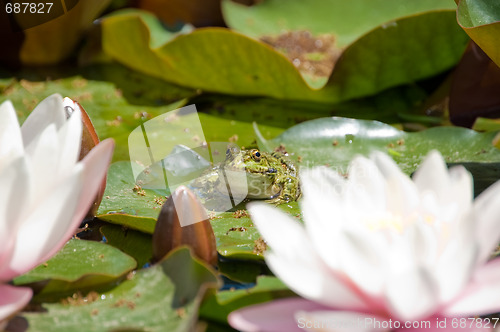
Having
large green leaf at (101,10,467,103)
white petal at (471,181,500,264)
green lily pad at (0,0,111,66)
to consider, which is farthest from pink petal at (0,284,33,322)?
green lily pad at (0,0,111,66)

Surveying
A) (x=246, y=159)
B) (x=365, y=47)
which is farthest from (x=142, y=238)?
(x=365, y=47)

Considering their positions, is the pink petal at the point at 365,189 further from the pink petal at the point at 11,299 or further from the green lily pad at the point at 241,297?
the pink petal at the point at 11,299

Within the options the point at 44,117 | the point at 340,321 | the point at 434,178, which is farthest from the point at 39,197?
the point at 434,178

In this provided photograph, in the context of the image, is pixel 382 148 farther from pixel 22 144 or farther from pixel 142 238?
pixel 22 144

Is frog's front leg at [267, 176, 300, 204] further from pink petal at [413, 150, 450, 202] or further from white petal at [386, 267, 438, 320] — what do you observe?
white petal at [386, 267, 438, 320]

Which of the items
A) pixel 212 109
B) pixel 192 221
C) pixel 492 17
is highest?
A: pixel 492 17

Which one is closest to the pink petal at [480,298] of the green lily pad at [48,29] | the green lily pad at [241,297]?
the green lily pad at [241,297]
